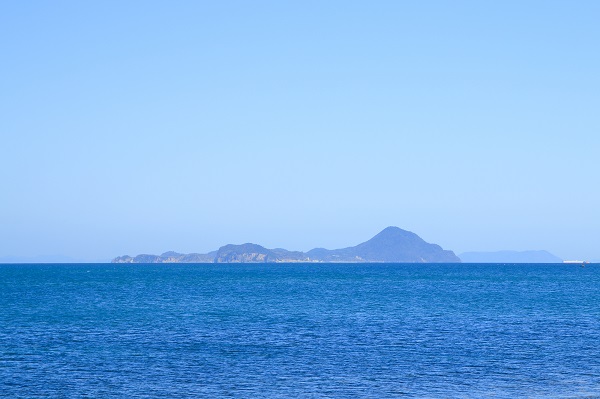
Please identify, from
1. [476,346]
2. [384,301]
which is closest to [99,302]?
[384,301]

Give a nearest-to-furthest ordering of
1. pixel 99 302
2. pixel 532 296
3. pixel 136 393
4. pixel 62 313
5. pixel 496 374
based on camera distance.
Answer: pixel 136 393 → pixel 496 374 → pixel 62 313 → pixel 99 302 → pixel 532 296

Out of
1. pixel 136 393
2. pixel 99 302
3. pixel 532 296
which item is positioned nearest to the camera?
pixel 136 393

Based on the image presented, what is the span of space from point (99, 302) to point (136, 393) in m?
64.3

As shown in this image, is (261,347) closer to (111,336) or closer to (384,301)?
(111,336)

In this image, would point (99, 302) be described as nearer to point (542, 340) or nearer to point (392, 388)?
point (542, 340)

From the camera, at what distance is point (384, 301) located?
101750 mm

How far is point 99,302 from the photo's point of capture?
99.8m

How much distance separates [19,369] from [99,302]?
5655 cm

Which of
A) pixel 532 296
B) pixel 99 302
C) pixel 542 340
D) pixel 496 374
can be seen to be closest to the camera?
pixel 496 374

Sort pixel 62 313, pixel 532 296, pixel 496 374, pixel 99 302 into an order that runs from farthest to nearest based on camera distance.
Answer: pixel 532 296 → pixel 99 302 → pixel 62 313 → pixel 496 374

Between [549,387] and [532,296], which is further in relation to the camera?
[532,296]

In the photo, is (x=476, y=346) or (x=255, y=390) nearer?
(x=255, y=390)

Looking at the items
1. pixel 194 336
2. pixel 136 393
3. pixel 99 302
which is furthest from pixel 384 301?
pixel 136 393

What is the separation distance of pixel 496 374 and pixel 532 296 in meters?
76.9
